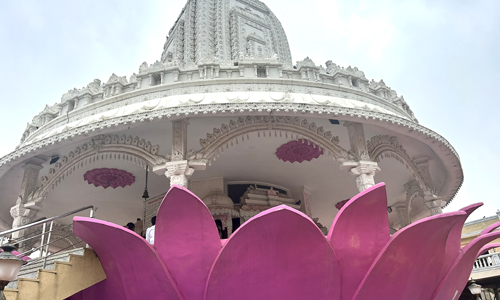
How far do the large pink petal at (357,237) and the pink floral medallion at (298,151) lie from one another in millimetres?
3987

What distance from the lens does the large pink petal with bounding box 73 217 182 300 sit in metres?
5.12

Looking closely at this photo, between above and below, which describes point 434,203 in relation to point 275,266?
above

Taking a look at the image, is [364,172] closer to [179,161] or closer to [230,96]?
[230,96]

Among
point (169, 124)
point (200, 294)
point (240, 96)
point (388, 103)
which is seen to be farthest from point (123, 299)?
point (388, 103)

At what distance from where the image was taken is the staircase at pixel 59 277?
4.86 m

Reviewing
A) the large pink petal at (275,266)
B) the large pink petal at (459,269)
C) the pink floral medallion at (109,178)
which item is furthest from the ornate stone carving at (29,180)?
the large pink petal at (459,269)

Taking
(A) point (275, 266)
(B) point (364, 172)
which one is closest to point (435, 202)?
(B) point (364, 172)

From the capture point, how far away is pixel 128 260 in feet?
17.4

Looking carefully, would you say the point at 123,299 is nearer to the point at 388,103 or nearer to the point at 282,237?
the point at 282,237

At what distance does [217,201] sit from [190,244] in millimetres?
4664

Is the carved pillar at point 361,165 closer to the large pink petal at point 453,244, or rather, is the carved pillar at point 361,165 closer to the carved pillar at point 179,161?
the large pink petal at point 453,244

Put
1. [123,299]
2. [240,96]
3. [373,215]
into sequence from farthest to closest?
[240,96] → [123,299] → [373,215]

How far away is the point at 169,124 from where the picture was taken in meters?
8.09

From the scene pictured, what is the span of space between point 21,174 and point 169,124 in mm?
4217
